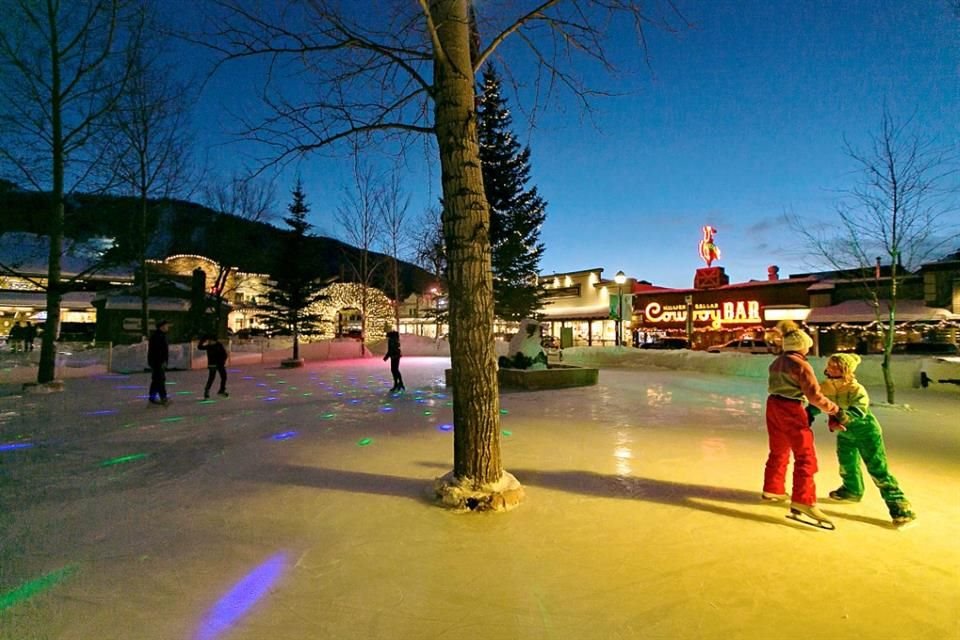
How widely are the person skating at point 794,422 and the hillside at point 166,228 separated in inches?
642

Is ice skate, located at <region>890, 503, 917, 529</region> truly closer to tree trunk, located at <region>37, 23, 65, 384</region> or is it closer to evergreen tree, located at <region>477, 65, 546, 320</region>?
tree trunk, located at <region>37, 23, 65, 384</region>

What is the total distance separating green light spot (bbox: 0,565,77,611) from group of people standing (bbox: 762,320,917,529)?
509 centimetres

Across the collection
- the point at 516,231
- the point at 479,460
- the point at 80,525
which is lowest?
the point at 80,525

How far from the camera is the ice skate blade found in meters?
3.61

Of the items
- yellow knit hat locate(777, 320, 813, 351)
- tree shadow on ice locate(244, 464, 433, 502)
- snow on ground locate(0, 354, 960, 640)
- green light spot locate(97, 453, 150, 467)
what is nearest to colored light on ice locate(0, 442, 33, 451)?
snow on ground locate(0, 354, 960, 640)

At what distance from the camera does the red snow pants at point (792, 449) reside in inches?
149

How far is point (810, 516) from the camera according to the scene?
3705mm

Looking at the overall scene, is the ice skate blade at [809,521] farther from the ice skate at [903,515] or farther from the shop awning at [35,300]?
the shop awning at [35,300]

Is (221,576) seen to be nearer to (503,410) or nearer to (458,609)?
(458,609)

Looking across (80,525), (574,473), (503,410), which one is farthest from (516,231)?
(80,525)

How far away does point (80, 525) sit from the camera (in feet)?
12.1

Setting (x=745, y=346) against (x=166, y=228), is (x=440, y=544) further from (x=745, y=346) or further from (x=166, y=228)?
(x=166, y=228)

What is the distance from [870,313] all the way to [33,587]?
2977 centimetres

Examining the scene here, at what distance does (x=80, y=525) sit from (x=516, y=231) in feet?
85.1
